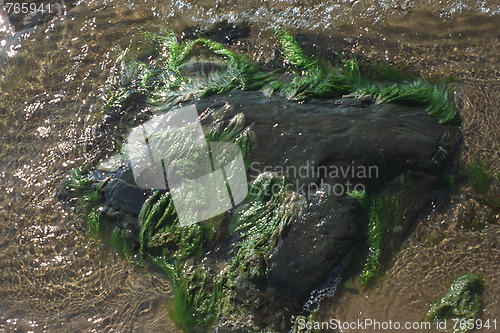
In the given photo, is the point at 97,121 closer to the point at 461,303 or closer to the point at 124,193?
Result: the point at 124,193

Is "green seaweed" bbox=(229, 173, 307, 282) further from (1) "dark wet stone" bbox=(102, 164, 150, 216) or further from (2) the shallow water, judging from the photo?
(1) "dark wet stone" bbox=(102, 164, 150, 216)

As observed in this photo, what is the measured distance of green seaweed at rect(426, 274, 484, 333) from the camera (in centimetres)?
272

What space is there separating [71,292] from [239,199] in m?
1.39

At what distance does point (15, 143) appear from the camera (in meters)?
3.94

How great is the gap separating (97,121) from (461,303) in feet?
10.3

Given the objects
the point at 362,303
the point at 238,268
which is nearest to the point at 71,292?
the point at 238,268

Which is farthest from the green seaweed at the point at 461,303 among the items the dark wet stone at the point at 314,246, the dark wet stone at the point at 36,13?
the dark wet stone at the point at 36,13

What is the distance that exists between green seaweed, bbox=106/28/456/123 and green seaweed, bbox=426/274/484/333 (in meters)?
1.23

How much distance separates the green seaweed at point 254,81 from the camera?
11.5 ft

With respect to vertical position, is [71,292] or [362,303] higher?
[71,292]

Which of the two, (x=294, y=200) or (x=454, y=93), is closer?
(x=294, y=200)

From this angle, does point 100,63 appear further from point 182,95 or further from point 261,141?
point 261,141

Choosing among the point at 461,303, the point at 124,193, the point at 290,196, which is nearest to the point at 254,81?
the point at 290,196

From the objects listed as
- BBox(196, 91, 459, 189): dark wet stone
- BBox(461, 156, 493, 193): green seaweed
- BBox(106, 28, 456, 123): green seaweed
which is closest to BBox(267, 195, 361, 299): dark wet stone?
BBox(196, 91, 459, 189): dark wet stone
